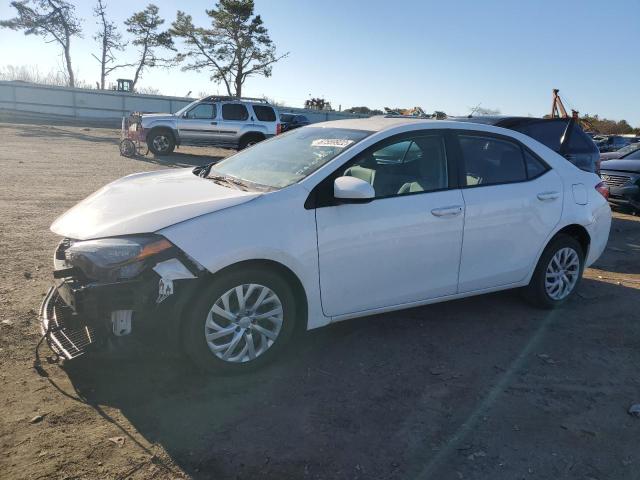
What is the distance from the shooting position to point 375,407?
10.7 feet

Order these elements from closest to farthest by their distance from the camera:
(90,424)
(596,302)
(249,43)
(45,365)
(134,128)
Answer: (90,424) < (45,365) < (596,302) < (134,128) < (249,43)

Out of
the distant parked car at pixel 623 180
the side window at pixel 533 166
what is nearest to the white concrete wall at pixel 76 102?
the distant parked car at pixel 623 180

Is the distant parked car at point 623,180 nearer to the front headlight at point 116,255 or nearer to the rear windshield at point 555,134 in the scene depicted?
the rear windshield at point 555,134

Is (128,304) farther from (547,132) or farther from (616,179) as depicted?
(616,179)

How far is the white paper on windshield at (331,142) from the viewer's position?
401 cm

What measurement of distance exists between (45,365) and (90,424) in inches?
32.6

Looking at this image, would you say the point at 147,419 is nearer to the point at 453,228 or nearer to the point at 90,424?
the point at 90,424

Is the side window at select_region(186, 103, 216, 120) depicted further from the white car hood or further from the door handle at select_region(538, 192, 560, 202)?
the door handle at select_region(538, 192, 560, 202)

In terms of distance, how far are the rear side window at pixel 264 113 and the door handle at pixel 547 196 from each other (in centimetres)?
1601

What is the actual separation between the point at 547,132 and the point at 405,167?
5380 mm

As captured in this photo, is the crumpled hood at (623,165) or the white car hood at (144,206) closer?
the white car hood at (144,206)

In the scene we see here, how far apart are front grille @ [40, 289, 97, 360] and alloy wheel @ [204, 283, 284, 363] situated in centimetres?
71

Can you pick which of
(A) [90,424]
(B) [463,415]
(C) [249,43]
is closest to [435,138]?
(B) [463,415]

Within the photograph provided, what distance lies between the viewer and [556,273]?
16.4 feet
